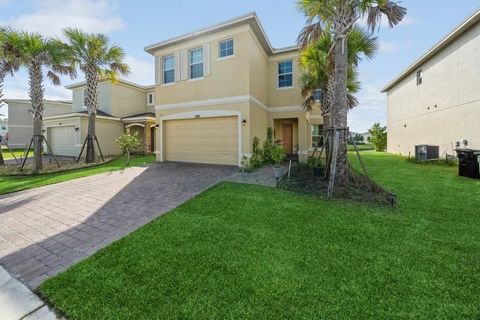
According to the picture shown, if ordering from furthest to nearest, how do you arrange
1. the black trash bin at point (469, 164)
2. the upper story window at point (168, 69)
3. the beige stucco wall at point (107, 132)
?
1. the beige stucco wall at point (107, 132)
2. the upper story window at point (168, 69)
3. the black trash bin at point (469, 164)

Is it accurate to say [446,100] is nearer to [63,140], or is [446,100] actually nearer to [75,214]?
[75,214]

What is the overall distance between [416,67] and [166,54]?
56.2 feet

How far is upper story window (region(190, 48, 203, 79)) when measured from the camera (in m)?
11.6

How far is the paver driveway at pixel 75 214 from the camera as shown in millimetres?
3199

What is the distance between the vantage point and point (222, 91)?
35.9 ft

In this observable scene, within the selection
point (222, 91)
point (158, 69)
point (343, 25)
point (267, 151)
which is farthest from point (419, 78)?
point (158, 69)

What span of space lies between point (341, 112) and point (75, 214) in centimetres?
733

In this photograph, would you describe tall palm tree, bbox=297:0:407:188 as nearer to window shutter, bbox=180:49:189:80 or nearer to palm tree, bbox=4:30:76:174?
window shutter, bbox=180:49:189:80

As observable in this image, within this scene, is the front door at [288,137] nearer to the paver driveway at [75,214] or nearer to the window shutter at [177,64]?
the window shutter at [177,64]

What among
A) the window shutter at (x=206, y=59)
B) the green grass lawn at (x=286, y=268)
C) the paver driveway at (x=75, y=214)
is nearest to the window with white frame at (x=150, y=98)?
the window shutter at (x=206, y=59)

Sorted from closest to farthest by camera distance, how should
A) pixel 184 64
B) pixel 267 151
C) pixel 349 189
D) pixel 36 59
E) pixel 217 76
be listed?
pixel 349 189, pixel 36 59, pixel 217 76, pixel 184 64, pixel 267 151

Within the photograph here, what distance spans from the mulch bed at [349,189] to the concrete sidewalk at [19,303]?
555cm

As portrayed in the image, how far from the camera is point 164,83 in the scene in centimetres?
1265

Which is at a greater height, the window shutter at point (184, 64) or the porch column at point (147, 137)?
the window shutter at point (184, 64)
